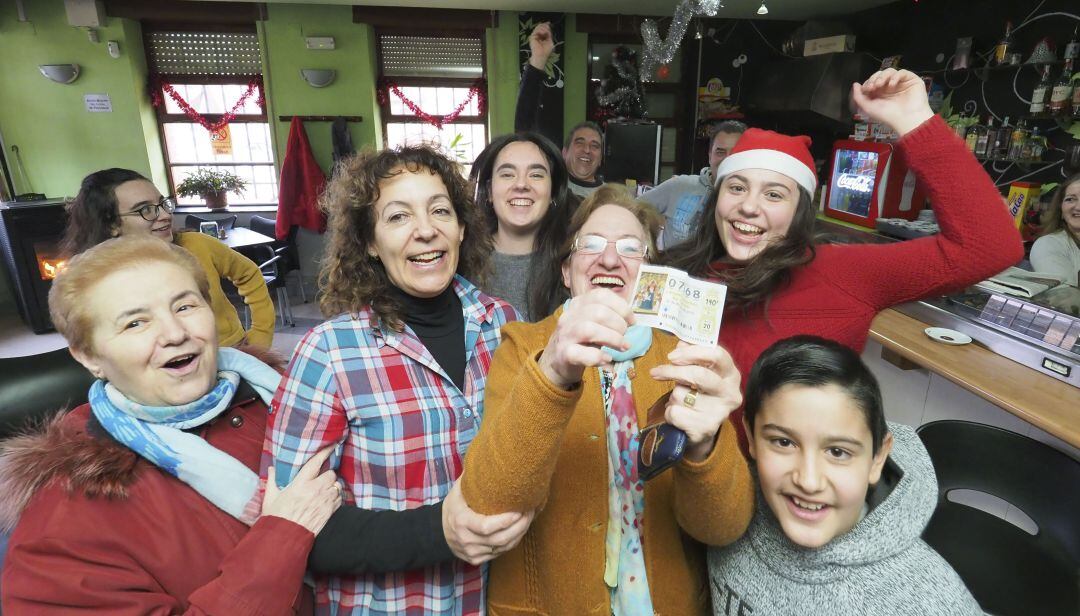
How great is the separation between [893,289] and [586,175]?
2.62 m

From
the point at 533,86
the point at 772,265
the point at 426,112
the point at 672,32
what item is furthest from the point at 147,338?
the point at 426,112

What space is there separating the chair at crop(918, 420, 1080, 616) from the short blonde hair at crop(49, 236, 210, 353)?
82.8 inches

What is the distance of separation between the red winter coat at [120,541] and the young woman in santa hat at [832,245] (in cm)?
109

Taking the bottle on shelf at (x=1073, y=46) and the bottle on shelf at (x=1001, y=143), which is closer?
the bottle on shelf at (x=1073, y=46)

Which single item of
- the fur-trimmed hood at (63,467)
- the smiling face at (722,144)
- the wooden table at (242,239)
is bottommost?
the wooden table at (242,239)

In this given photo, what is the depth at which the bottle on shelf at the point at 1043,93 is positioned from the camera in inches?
166

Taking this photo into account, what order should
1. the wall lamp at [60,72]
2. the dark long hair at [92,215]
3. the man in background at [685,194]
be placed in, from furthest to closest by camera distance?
the wall lamp at [60,72], the man in background at [685,194], the dark long hair at [92,215]

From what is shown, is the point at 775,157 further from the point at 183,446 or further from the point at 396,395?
the point at 183,446

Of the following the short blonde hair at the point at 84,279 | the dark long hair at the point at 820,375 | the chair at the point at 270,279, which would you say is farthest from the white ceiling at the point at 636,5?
the dark long hair at the point at 820,375

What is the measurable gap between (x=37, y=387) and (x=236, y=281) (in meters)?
1.14

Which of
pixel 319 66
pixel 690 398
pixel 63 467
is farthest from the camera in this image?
pixel 319 66

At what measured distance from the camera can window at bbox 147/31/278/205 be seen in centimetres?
653

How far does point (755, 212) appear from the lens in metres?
1.48

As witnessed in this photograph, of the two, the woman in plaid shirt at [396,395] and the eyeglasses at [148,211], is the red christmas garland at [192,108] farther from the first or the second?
the woman in plaid shirt at [396,395]
